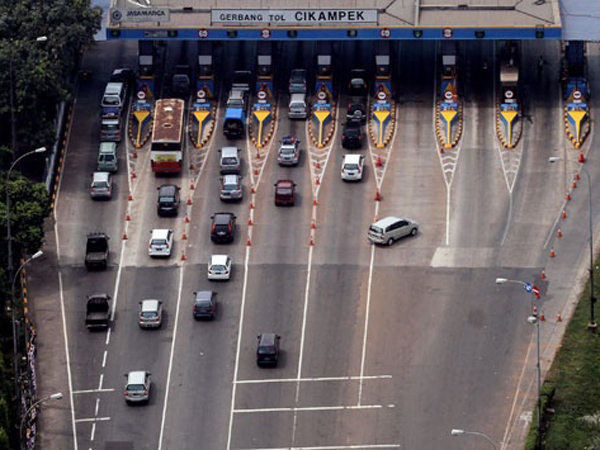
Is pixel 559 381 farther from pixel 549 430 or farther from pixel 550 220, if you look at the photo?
pixel 550 220

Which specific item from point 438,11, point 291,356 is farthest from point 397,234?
point 438,11

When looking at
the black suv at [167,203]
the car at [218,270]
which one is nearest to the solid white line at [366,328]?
the car at [218,270]

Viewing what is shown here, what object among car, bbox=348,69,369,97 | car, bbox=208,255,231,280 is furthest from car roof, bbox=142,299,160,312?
car, bbox=348,69,369,97

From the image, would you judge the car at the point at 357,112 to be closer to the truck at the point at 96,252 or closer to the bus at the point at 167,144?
the bus at the point at 167,144

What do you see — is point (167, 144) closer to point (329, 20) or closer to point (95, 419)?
point (329, 20)

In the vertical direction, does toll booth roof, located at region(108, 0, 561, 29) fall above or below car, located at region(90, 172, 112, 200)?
above

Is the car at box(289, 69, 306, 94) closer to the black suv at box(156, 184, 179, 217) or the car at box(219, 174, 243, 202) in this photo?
the car at box(219, 174, 243, 202)
